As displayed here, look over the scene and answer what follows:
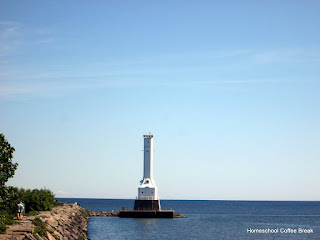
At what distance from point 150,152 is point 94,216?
799 inches

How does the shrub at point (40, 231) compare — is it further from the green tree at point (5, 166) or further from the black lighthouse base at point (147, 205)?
the black lighthouse base at point (147, 205)

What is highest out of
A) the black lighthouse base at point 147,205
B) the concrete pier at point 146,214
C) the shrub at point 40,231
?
the black lighthouse base at point 147,205

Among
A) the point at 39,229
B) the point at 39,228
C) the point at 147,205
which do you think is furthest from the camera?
the point at 147,205

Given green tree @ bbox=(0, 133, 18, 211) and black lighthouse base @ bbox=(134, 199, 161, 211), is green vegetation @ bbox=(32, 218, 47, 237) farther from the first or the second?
black lighthouse base @ bbox=(134, 199, 161, 211)

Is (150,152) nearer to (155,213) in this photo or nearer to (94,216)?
(155,213)

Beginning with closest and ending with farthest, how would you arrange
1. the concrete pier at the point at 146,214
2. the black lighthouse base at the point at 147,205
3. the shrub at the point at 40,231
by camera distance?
1. the shrub at the point at 40,231
2. the concrete pier at the point at 146,214
3. the black lighthouse base at the point at 147,205

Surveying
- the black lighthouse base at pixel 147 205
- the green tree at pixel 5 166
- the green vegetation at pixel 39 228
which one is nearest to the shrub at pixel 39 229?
the green vegetation at pixel 39 228

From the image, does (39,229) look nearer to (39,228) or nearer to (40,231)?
(40,231)

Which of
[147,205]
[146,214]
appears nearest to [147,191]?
[147,205]

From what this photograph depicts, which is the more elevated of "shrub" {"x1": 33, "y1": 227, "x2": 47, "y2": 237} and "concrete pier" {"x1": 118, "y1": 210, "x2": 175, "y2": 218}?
"concrete pier" {"x1": 118, "y1": 210, "x2": 175, "y2": 218}

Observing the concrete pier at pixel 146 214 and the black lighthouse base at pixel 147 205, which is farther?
the black lighthouse base at pixel 147 205

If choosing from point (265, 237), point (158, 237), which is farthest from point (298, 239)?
point (158, 237)

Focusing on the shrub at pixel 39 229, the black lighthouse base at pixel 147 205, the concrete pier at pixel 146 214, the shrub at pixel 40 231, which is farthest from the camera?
the black lighthouse base at pixel 147 205

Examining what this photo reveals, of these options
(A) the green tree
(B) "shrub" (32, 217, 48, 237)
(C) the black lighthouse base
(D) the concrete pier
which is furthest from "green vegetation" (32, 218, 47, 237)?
(C) the black lighthouse base
